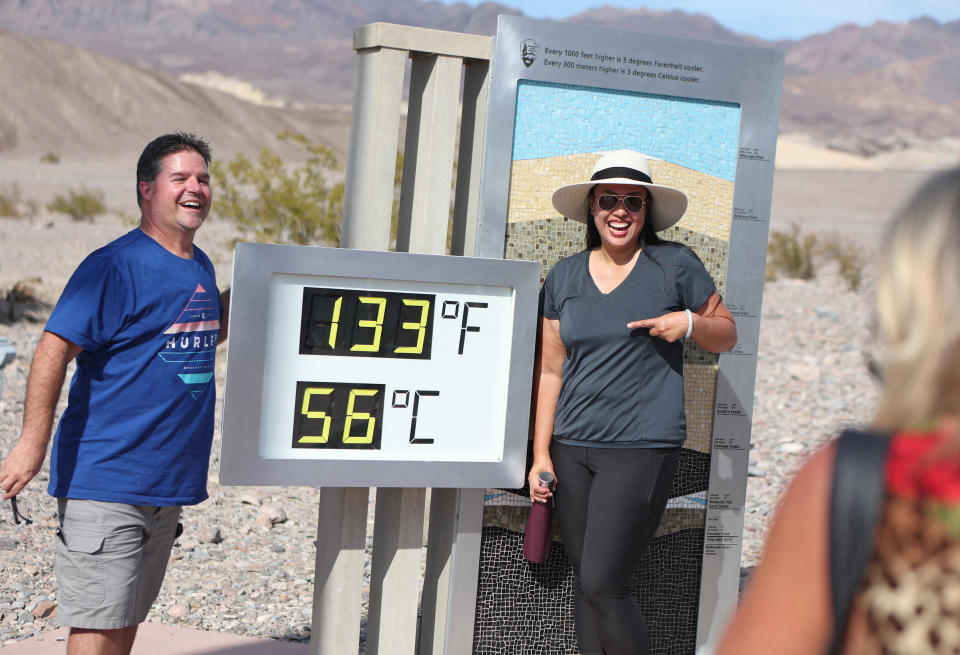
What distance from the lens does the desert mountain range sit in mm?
60188

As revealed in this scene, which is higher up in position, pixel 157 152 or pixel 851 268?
pixel 851 268

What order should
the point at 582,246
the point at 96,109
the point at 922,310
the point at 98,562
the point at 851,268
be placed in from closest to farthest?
the point at 922,310, the point at 98,562, the point at 582,246, the point at 851,268, the point at 96,109

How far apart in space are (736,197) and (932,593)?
10.1ft

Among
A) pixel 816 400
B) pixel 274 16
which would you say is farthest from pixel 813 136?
pixel 274 16

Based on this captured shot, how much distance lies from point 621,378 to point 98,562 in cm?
169

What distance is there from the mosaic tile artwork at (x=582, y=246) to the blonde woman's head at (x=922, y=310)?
107 inches

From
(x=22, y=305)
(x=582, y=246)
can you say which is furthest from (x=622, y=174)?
(x=22, y=305)

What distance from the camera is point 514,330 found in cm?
377

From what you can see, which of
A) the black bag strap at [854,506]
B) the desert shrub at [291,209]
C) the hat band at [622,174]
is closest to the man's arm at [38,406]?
the hat band at [622,174]

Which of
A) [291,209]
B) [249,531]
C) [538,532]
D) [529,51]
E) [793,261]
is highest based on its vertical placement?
[793,261]

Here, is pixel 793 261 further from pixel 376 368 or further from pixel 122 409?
pixel 122 409

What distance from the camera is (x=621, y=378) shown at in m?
3.54

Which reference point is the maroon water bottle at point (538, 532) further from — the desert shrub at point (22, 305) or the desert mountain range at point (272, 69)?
the desert mountain range at point (272, 69)

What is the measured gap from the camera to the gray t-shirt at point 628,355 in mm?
3520
